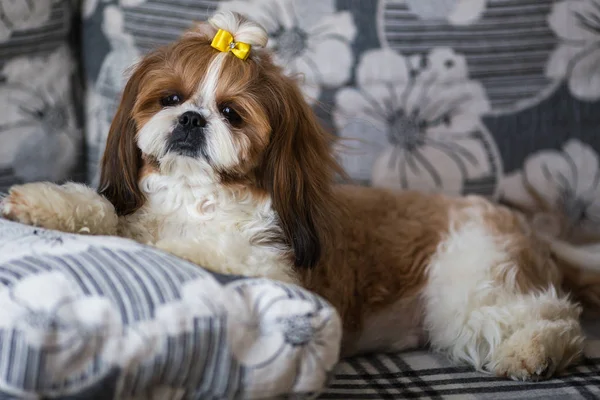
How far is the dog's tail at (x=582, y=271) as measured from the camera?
1975 mm

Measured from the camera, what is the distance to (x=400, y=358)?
175cm

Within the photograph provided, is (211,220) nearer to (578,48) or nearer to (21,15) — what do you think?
(21,15)

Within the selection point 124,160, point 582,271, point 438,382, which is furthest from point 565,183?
point 124,160

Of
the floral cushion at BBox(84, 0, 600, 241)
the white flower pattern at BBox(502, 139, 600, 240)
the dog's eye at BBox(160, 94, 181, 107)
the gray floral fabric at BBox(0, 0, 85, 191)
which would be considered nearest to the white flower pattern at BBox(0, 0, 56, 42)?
the gray floral fabric at BBox(0, 0, 85, 191)

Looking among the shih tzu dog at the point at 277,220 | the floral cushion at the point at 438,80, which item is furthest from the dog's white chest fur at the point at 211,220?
the floral cushion at the point at 438,80

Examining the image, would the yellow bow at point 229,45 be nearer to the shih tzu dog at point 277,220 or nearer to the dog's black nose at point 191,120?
the shih tzu dog at point 277,220

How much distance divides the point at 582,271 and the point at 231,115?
1.09 m

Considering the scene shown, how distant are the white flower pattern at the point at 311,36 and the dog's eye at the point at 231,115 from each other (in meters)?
0.68

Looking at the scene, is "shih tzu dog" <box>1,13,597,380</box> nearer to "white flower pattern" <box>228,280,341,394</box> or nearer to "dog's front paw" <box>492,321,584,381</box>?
"dog's front paw" <box>492,321,584,381</box>

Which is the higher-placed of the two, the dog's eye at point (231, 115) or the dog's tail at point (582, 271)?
the dog's eye at point (231, 115)

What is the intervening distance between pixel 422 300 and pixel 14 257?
1029 mm

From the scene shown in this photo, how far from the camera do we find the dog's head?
146 centimetres

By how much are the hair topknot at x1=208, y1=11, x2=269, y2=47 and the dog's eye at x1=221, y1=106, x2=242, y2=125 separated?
0.14 m

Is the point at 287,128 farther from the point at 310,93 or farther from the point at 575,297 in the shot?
A: the point at 575,297
